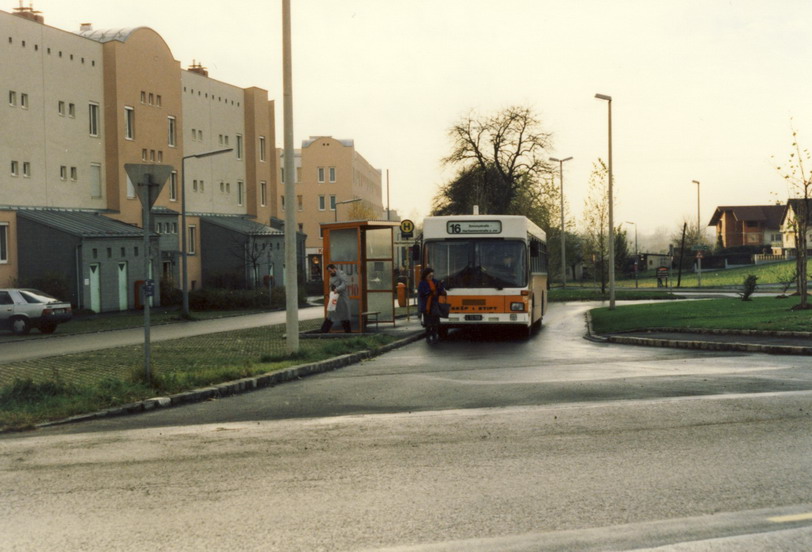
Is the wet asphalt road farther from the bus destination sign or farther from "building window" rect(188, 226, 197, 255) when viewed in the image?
"building window" rect(188, 226, 197, 255)

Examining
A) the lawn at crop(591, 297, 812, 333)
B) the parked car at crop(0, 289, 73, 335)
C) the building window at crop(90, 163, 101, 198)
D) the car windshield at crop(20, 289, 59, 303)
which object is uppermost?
the building window at crop(90, 163, 101, 198)

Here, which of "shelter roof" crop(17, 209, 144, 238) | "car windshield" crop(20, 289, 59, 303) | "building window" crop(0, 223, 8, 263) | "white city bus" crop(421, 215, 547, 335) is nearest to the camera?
"white city bus" crop(421, 215, 547, 335)

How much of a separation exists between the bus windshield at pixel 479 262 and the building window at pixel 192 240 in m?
36.2

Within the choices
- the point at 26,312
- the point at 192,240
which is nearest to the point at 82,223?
the point at 26,312

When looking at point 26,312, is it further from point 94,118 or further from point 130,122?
point 130,122

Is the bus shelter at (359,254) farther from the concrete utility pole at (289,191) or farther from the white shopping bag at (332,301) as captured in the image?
the concrete utility pole at (289,191)

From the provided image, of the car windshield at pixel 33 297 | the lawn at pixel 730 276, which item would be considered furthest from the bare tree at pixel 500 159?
the car windshield at pixel 33 297

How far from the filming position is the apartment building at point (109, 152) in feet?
137

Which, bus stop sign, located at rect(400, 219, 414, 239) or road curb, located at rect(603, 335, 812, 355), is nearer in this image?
road curb, located at rect(603, 335, 812, 355)

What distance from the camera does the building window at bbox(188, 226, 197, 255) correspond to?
57409 mm

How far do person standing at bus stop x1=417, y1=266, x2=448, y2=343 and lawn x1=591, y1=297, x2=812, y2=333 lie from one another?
16.9 ft

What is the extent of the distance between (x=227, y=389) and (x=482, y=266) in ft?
36.5

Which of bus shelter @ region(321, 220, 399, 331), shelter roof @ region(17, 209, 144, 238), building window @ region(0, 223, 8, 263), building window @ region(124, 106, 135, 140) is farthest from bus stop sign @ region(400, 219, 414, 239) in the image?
building window @ region(124, 106, 135, 140)

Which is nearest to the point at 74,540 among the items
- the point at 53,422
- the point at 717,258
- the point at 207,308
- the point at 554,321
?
the point at 53,422
